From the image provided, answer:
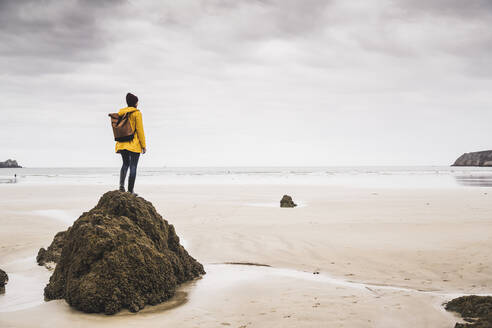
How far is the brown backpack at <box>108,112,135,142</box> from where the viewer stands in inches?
263

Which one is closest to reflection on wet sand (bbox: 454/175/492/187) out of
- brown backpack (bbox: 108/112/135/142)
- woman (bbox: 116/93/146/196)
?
woman (bbox: 116/93/146/196)

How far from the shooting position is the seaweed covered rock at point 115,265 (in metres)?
4.50

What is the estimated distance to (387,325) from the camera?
4.10m

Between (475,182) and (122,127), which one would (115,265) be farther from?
(475,182)

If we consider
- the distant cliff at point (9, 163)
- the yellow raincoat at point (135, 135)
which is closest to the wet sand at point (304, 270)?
the yellow raincoat at point (135, 135)

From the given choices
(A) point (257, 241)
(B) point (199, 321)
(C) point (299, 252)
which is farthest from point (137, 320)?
(A) point (257, 241)

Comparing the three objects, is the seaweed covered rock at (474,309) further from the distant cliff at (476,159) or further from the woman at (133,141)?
the distant cliff at (476,159)

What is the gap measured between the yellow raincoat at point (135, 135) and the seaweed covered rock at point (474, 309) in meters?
5.37

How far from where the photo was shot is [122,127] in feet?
22.0

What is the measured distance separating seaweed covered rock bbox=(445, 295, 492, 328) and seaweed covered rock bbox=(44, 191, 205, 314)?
352cm

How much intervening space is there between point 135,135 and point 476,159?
161m

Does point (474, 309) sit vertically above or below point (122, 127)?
below

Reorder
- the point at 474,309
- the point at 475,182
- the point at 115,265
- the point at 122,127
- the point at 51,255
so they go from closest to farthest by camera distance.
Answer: the point at 474,309 → the point at 115,265 → the point at 122,127 → the point at 51,255 → the point at 475,182

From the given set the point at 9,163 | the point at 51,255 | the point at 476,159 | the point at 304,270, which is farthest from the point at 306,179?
the point at 9,163
